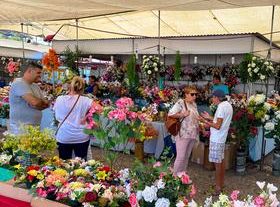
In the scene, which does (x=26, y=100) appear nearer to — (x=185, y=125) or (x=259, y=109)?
(x=185, y=125)

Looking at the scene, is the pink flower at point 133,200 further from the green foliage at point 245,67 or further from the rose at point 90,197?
the green foliage at point 245,67

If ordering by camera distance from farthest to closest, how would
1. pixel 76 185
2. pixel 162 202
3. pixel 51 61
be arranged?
pixel 51 61 < pixel 76 185 < pixel 162 202

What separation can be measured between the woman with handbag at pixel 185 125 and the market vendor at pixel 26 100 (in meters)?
1.52

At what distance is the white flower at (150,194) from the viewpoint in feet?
5.51

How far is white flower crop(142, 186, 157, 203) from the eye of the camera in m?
1.68

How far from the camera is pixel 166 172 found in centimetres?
186

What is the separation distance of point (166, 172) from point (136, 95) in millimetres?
5232

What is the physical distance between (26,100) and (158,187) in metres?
1.89

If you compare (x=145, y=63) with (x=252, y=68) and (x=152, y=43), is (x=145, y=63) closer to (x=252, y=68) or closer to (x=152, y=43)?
(x=152, y=43)

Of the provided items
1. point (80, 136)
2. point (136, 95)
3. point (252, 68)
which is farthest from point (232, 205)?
point (136, 95)

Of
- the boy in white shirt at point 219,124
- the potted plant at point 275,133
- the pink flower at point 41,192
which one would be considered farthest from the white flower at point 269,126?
the pink flower at point 41,192

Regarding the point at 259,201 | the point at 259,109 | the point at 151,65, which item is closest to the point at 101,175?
the point at 259,201

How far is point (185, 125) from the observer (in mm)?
3971

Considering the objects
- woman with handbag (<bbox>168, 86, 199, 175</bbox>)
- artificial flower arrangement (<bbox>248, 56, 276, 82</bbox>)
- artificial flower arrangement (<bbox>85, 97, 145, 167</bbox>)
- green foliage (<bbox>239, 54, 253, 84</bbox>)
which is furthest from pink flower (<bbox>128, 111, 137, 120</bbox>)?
green foliage (<bbox>239, 54, 253, 84</bbox>)
